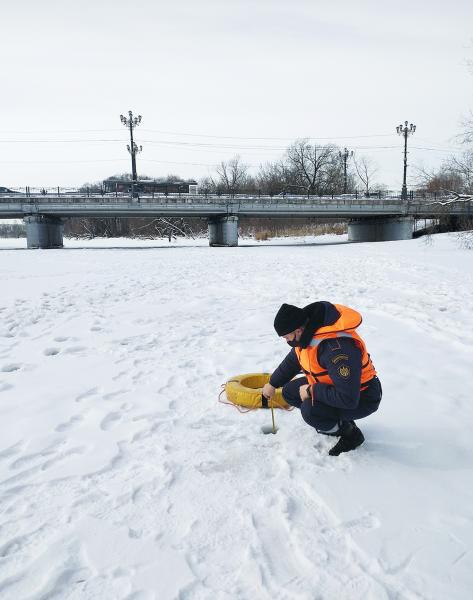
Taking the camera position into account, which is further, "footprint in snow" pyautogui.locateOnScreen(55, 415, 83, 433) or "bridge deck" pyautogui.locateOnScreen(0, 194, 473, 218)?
"bridge deck" pyautogui.locateOnScreen(0, 194, 473, 218)

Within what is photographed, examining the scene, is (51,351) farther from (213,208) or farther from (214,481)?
(213,208)

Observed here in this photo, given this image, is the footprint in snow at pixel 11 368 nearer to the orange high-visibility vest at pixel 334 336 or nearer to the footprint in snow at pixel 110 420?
the footprint in snow at pixel 110 420

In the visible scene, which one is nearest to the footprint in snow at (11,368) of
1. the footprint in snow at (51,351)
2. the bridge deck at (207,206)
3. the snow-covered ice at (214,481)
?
the snow-covered ice at (214,481)

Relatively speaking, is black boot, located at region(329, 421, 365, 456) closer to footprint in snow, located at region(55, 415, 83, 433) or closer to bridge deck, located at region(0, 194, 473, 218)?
footprint in snow, located at region(55, 415, 83, 433)

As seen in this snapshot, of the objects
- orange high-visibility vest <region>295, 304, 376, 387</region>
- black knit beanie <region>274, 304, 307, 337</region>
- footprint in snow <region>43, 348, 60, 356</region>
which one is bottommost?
footprint in snow <region>43, 348, 60, 356</region>

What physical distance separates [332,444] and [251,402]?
1011 mm

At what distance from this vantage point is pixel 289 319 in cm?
323

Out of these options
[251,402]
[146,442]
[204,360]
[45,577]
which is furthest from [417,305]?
[45,577]

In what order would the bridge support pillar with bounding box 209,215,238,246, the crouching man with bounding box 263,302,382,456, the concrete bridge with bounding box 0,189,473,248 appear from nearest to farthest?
the crouching man with bounding box 263,302,382,456 → the concrete bridge with bounding box 0,189,473,248 → the bridge support pillar with bounding box 209,215,238,246

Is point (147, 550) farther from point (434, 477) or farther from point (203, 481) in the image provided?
point (434, 477)

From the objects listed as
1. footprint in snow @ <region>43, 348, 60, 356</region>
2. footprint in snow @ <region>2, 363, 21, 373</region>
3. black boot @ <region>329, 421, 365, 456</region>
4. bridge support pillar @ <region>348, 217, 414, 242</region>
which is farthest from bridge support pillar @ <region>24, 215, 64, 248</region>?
black boot @ <region>329, 421, 365, 456</region>

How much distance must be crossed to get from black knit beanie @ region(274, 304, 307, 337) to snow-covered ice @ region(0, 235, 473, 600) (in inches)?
43.3

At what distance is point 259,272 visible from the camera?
54.6ft

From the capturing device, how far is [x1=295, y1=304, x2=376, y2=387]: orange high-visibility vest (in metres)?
3.22
